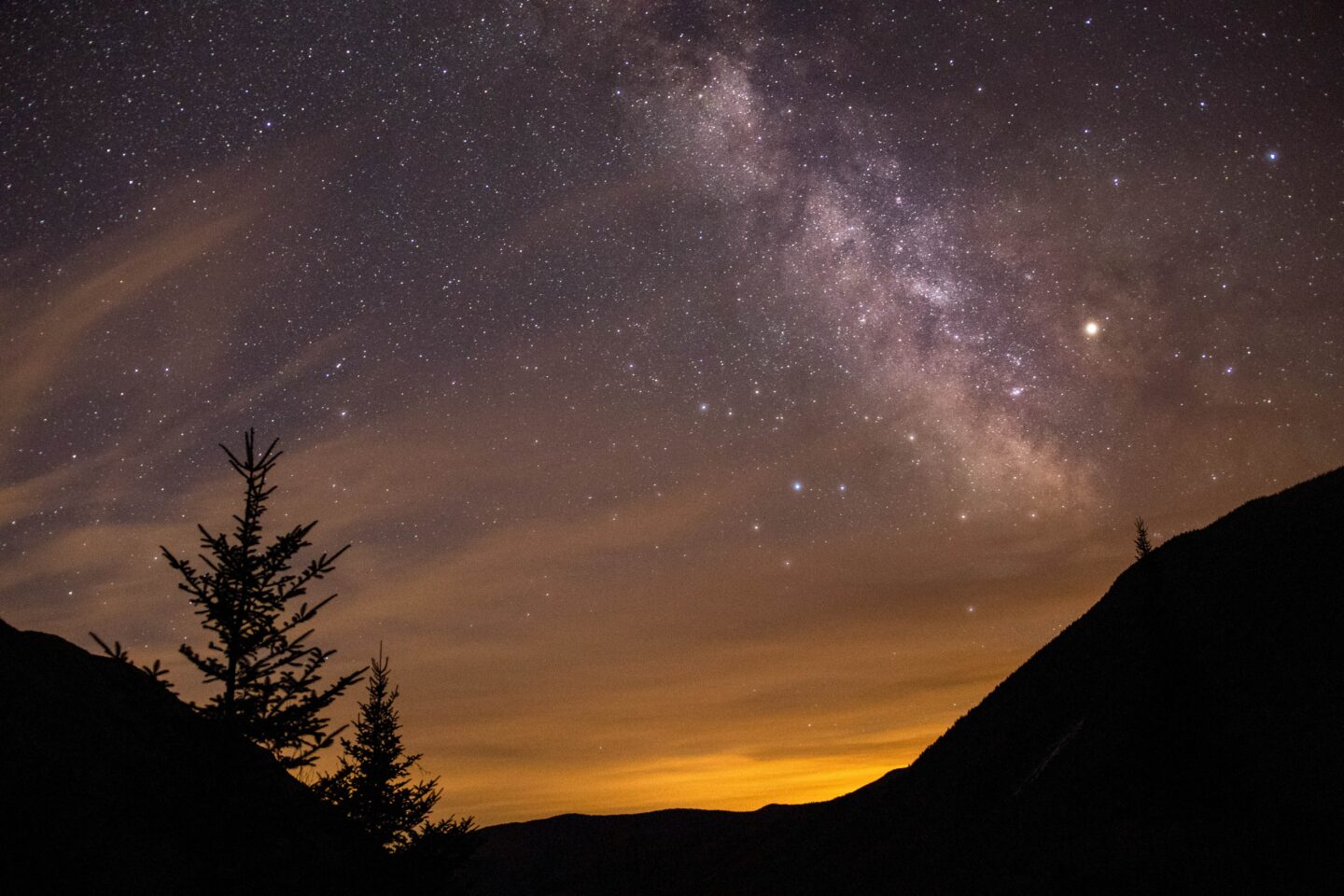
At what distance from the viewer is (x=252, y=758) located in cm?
1061

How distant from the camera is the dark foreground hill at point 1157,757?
25031 mm

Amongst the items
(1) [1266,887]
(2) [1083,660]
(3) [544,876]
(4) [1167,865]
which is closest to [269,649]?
(1) [1266,887]

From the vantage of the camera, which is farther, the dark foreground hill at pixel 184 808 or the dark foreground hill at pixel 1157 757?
the dark foreground hill at pixel 1157 757

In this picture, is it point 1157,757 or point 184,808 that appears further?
point 1157,757

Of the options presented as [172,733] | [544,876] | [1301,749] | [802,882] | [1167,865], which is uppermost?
[172,733]

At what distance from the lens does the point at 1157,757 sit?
87.4 ft

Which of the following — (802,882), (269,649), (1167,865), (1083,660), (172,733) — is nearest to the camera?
(172,733)

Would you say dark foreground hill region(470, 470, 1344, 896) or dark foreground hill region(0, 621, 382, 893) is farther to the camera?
dark foreground hill region(470, 470, 1344, 896)

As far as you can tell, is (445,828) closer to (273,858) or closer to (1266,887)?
(273,858)

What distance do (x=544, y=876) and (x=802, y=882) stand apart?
8373 cm

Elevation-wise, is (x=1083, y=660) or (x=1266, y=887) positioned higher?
(x=1083, y=660)

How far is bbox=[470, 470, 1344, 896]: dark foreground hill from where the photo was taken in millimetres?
25031

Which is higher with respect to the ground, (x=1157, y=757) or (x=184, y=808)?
(x=184, y=808)

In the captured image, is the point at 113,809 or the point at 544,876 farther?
the point at 544,876
